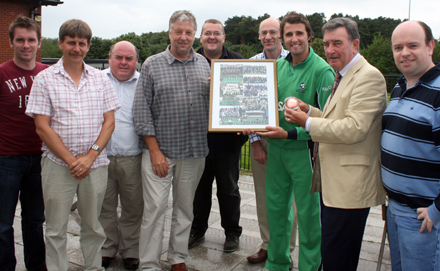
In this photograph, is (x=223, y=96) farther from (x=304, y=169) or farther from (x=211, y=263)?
(x=211, y=263)

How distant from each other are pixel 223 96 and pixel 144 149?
3.27 feet

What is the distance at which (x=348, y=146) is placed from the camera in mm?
2643

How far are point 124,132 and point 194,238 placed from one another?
5.62 ft

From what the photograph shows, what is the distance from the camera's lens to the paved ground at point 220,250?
3.93m

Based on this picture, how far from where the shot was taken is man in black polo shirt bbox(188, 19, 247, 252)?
4.24 metres

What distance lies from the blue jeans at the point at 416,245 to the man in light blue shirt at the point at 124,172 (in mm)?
2552

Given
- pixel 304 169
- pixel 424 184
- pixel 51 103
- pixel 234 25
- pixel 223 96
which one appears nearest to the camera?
pixel 424 184

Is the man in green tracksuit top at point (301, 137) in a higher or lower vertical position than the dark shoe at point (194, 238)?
higher

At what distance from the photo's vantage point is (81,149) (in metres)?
3.17

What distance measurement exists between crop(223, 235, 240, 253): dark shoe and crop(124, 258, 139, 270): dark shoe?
1.07 m

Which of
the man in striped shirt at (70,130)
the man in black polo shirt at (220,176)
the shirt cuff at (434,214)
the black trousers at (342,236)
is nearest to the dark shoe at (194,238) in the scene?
the man in black polo shirt at (220,176)

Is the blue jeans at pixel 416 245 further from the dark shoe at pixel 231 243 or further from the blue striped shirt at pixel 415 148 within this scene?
the dark shoe at pixel 231 243

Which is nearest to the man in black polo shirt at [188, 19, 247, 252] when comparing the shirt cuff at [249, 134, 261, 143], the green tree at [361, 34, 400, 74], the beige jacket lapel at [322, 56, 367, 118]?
the shirt cuff at [249, 134, 261, 143]

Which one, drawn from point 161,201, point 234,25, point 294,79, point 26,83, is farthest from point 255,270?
point 234,25
